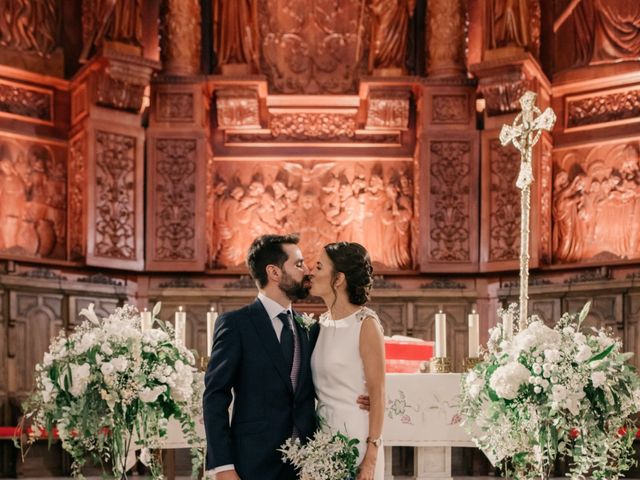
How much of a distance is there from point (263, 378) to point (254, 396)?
8 cm

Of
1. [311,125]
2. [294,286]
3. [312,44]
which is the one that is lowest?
[294,286]

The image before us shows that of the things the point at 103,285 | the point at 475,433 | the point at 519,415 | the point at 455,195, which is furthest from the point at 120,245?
the point at 519,415

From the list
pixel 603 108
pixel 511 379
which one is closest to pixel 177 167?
pixel 603 108

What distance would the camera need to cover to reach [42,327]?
33.7 feet

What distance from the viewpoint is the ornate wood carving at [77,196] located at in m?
10.7

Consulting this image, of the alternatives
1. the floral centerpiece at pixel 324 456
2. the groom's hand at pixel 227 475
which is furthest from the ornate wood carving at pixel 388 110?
the groom's hand at pixel 227 475

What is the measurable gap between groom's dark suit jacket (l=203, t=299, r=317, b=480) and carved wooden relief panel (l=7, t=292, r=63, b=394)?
6.11m

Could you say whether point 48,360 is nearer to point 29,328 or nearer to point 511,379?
point 511,379

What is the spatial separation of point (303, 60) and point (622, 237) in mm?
3830

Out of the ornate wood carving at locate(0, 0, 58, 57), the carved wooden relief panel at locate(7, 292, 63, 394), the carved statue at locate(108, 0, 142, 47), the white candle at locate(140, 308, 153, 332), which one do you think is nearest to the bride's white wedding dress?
the white candle at locate(140, 308, 153, 332)

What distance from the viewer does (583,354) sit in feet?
17.2

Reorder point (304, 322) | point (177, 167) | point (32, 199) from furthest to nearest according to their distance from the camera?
point (177, 167)
point (32, 199)
point (304, 322)

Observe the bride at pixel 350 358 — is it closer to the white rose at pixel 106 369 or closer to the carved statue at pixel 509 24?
the white rose at pixel 106 369

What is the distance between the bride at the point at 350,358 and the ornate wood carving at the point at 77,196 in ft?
21.6
